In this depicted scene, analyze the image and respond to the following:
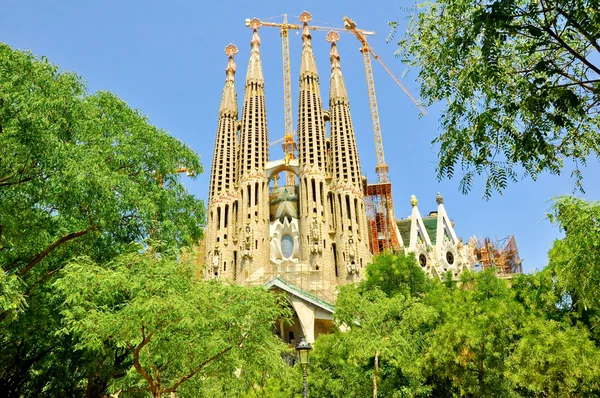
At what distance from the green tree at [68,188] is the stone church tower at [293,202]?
1051 inches

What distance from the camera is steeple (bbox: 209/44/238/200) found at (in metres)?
45.4

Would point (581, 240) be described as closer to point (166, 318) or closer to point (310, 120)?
point (166, 318)

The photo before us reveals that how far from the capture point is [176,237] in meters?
12.1

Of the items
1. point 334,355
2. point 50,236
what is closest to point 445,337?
point 334,355

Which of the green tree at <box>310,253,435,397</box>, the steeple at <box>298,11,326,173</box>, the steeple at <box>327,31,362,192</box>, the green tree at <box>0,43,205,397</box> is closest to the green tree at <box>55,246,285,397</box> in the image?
the green tree at <box>0,43,205,397</box>

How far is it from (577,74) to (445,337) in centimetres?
877

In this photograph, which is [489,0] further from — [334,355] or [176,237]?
[334,355]

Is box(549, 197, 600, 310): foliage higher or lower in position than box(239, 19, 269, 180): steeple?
lower

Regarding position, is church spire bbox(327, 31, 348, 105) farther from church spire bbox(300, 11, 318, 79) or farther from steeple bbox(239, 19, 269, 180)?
steeple bbox(239, 19, 269, 180)

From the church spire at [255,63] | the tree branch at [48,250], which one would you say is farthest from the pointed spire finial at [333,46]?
the tree branch at [48,250]

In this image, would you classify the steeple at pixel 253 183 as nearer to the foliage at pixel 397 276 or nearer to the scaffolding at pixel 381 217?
the scaffolding at pixel 381 217

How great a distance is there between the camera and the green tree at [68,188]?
949cm

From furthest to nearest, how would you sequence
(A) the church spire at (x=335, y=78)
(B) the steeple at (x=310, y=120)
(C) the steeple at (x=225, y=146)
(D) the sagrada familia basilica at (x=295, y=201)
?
(A) the church spire at (x=335, y=78) < (C) the steeple at (x=225, y=146) < (B) the steeple at (x=310, y=120) < (D) the sagrada familia basilica at (x=295, y=201)

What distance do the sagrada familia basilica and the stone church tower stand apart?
0.27 feet
